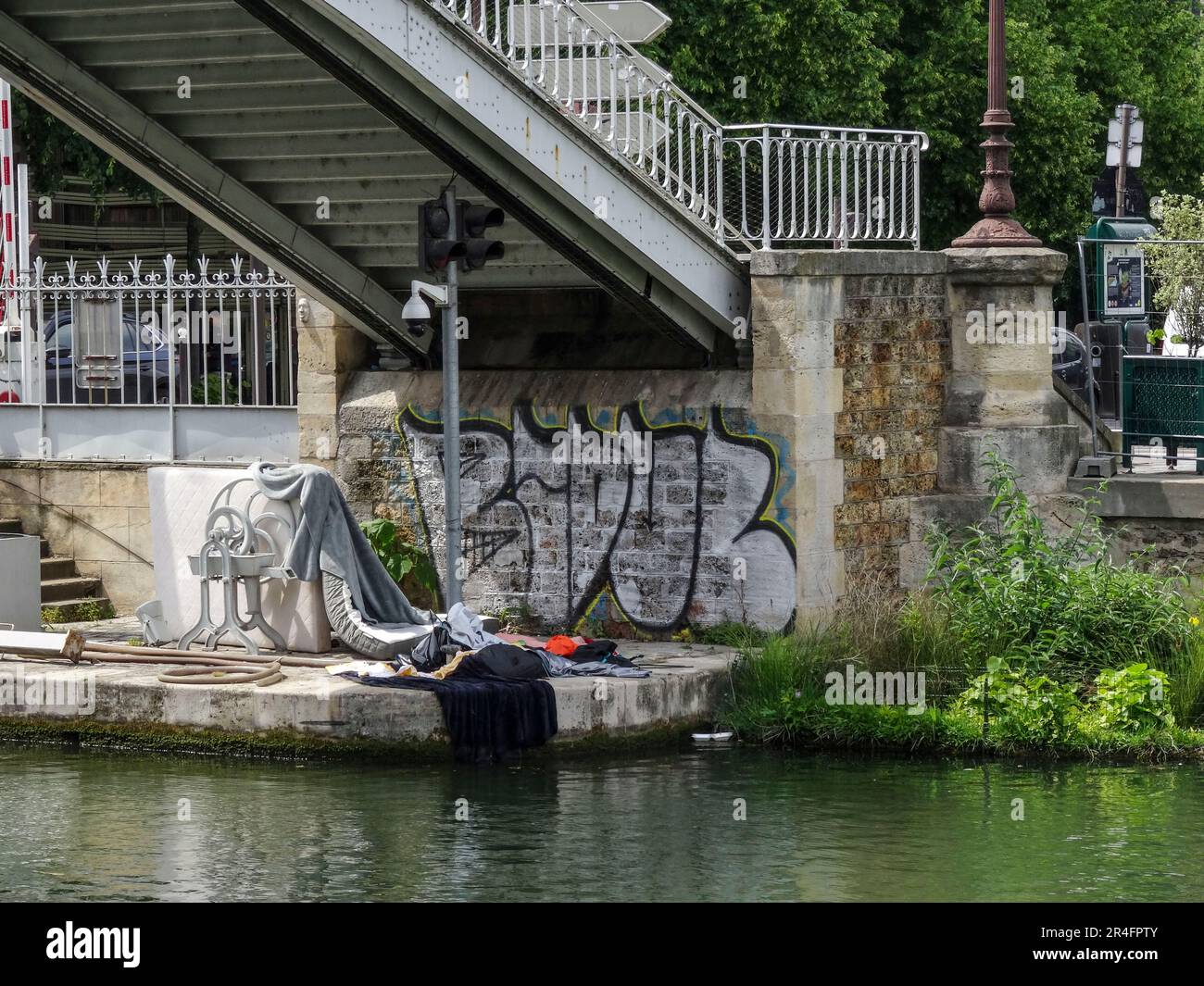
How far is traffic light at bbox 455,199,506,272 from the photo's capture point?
14.3 meters

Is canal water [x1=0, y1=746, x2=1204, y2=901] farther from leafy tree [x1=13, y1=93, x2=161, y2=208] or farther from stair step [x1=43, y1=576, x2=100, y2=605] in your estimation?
leafy tree [x1=13, y1=93, x2=161, y2=208]

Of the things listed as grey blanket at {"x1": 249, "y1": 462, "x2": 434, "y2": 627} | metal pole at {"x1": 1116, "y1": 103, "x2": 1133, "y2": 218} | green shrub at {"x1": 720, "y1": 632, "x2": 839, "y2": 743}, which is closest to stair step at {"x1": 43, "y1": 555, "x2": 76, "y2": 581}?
grey blanket at {"x1": 249, "y1": 462, "x2": 434, "y2": 627}

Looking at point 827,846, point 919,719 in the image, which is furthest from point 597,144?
point 827,846

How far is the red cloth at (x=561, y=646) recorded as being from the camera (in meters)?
14.1

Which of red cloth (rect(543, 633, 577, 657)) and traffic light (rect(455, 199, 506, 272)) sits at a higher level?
traffic light (rect(455, 199, 506, 272))

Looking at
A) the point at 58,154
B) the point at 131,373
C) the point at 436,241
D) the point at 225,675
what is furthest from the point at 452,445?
the point at 58,154

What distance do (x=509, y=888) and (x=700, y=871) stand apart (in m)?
0.99

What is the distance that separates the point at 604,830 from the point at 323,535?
11.9 feet

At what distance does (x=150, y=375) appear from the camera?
1798cm

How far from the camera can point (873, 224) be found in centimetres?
1667

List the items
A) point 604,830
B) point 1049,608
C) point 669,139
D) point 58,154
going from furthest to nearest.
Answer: point 58,154
point 669,139
point 1049,608
point 604,830

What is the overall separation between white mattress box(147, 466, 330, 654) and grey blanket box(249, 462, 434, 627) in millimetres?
142

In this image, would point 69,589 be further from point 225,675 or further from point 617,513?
point 617,513

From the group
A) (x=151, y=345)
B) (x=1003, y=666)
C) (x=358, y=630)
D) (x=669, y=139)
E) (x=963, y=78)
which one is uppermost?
(x=963, y=78)
